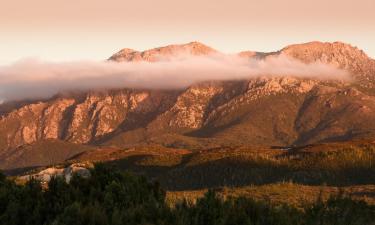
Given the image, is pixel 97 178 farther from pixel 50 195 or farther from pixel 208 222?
pixel 208 222

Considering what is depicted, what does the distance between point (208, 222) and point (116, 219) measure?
5.52 m

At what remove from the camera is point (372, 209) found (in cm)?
4491

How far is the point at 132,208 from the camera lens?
111 ft

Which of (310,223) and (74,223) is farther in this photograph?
(310,223)

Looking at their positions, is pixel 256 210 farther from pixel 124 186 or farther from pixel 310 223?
pixel 124 186

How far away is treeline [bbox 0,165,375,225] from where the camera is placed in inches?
1259

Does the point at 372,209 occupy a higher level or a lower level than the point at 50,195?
lower

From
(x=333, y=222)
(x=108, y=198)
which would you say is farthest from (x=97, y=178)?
(x=333, y=222)

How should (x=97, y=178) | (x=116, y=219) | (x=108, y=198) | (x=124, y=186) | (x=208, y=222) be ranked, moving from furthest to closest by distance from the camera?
(x=97, y=178)
(x=124, y=186)
(x=108, y=198)
(x=208, y=222)
(x=116, y=219)

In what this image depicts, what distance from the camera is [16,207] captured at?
36.7 meters

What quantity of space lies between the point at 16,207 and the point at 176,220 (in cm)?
1168

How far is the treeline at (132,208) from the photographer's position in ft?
A: 105

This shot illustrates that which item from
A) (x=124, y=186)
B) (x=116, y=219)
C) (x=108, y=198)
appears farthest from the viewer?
(x=124, y=186)

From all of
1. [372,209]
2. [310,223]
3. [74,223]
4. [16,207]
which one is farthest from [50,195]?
[372,209]
